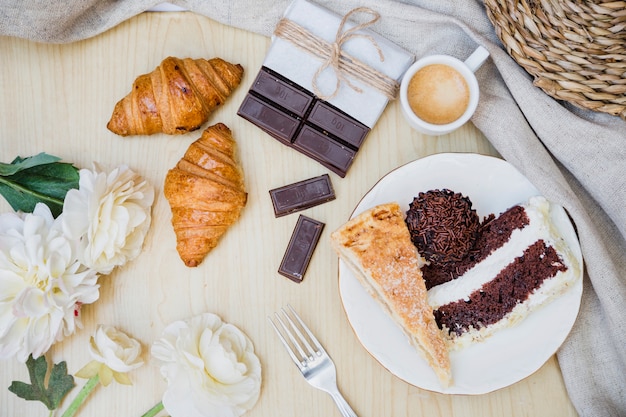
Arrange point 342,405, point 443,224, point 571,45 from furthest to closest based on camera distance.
Answer: point 342,405 → point 443,224 → point 571,45

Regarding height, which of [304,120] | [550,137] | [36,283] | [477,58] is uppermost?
[477,58]

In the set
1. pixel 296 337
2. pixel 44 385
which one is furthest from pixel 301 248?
pixel 44 385

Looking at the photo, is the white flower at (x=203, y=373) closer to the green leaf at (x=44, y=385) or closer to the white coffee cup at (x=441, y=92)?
the green leaf at (x=44, y=385)

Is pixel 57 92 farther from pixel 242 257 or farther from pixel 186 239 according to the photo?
pixel 242 257

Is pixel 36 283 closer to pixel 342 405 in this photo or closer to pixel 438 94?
pixel 342 405

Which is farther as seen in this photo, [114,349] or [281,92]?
[281,92]

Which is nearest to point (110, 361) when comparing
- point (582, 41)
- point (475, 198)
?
point (475, 198)

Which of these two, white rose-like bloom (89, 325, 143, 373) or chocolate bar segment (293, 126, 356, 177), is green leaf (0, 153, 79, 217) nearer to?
white rose-like bloom (89, 325, 143, 373)
